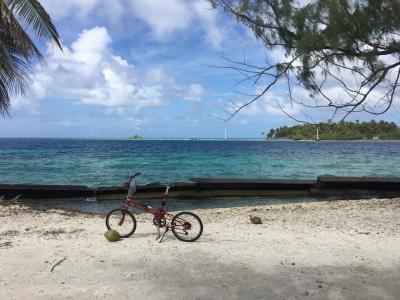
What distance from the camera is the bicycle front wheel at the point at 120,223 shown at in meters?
7.68

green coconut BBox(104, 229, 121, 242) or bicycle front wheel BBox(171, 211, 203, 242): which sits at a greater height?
bicycle front wheel BBox(171, 211, 203, 242)

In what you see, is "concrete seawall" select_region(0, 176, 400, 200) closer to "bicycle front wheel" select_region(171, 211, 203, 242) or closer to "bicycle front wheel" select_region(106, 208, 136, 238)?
"bicycle front wheel" select_region(106, 208, 136, 238)

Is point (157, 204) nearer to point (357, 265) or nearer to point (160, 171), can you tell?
point (357, 265)

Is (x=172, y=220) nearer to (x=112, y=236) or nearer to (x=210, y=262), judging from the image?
(x=112, y=236)

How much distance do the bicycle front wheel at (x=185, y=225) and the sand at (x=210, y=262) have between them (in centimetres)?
16

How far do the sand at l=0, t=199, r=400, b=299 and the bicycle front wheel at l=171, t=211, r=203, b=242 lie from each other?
0.16 m

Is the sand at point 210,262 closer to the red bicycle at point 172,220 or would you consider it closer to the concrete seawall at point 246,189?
the red bicycle at point 172,220

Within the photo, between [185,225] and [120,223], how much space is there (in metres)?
1.16

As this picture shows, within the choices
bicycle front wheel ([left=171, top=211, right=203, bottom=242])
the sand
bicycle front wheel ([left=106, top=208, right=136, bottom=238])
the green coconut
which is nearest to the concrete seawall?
the sand

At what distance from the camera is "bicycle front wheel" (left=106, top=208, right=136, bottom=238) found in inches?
302

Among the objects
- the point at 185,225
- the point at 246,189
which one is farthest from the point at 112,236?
the point at 246,189

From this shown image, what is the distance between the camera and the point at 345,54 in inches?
191

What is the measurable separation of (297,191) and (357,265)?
12.1m

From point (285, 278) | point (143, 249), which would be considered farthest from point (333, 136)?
point (143, 249)
